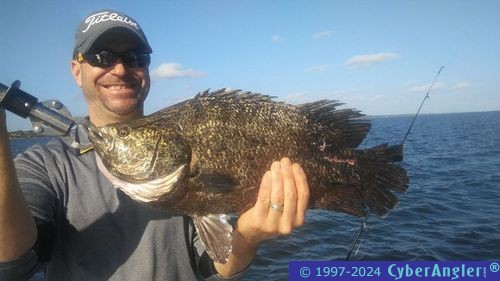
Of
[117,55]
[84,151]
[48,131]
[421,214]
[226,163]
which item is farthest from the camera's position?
[421,214]

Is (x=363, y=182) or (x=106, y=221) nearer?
(x=106, y=221)

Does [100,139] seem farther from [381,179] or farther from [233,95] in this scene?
[381,179]

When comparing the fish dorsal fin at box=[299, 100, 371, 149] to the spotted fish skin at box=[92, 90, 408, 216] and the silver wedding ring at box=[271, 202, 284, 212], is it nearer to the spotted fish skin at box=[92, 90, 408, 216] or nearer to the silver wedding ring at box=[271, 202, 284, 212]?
the spotted fish skin at box=[92, 90, 408, 216]

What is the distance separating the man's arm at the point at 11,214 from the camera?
2654 millimetres

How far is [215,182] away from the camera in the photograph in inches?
131

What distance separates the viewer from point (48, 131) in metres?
3.03

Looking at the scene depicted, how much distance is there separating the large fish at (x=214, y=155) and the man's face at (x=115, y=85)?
0.80m

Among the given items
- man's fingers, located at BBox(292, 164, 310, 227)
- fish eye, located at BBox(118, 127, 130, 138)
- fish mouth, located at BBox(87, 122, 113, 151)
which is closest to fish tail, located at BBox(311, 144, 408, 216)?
man's fingers, located at BBox(292, 164, 310, 227)

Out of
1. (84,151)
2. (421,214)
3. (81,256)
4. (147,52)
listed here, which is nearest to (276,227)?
(81,256)

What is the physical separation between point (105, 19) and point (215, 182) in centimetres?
252

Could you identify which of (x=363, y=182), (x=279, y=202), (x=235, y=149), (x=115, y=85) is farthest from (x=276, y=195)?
(x=115, y=85)

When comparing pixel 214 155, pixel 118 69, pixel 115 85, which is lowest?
pixel 214 155

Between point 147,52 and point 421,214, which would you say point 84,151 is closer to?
point 147,52

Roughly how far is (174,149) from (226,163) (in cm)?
54
